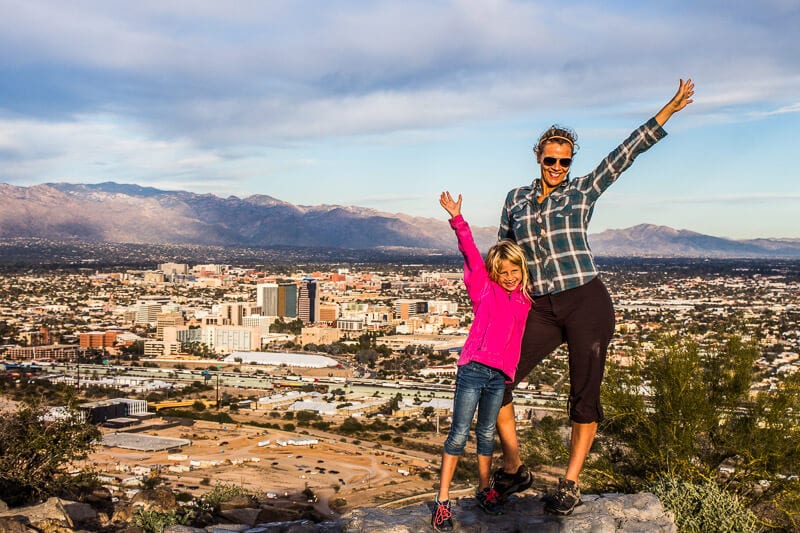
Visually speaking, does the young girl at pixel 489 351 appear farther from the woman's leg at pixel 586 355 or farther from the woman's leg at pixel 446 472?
the woman's leg at pixel 586 355

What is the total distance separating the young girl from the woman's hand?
0.92 m

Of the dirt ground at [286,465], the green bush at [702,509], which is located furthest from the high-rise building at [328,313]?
the green bush at [702,509]

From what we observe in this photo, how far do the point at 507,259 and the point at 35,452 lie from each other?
7132mm

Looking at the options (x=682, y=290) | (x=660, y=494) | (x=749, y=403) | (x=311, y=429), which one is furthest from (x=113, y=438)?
(x=682, y=290)

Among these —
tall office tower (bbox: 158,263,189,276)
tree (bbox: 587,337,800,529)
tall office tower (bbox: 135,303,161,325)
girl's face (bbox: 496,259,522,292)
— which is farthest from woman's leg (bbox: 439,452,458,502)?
tall office tower (bbox: 158,263,189,276)

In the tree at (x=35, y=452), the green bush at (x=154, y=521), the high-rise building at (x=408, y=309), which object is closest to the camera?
the green bush at (x=154, y=521)

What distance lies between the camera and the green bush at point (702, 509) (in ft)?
17.1

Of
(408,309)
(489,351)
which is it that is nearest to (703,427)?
(489,351)

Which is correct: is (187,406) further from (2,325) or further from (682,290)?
(682,290)

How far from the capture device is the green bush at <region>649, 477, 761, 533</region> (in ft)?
17.1

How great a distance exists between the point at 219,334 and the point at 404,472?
134 feet

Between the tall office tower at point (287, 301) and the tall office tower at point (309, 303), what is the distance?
419mm

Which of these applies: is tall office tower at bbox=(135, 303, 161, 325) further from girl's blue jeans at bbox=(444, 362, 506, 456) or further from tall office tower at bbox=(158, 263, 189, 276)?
girl's blue jeans at bbox=(444, 362, 506, 456)

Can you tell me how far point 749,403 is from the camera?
798 cm
